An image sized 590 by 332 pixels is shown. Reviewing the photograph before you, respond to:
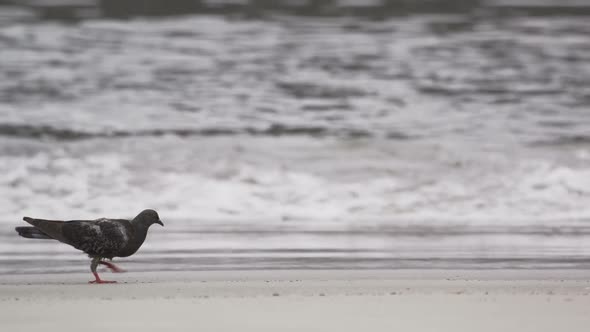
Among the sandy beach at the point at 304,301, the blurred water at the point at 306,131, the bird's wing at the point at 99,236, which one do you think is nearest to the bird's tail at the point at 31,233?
the bird's wing at the point at 99,236

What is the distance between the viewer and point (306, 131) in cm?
1689

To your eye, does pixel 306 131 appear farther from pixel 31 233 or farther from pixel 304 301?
pixel 304 301

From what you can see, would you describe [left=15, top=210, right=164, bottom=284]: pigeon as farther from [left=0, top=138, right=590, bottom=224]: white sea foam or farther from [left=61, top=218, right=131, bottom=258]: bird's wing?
[left=0, top=138, right=590, bottom=224]: white sea foam

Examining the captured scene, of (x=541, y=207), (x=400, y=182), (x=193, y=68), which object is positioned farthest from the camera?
(x=193, y=68)

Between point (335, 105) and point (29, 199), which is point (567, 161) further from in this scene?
point (29, 199)

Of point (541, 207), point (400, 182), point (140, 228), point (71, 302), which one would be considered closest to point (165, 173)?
point (400, 182)

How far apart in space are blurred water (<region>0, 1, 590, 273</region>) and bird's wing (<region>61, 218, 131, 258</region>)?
0.62m

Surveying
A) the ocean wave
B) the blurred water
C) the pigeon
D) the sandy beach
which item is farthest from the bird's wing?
the ocean wave

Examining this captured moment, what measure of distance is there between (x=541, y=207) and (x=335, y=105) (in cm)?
674

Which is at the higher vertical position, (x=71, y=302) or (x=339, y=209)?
(x=71, y=302)

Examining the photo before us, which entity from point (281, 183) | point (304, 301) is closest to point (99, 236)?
point (304, 301)

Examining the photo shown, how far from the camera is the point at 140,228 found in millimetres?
7859

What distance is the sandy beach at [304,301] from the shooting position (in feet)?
18.9

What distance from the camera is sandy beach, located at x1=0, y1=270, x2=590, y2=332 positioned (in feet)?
18.9
